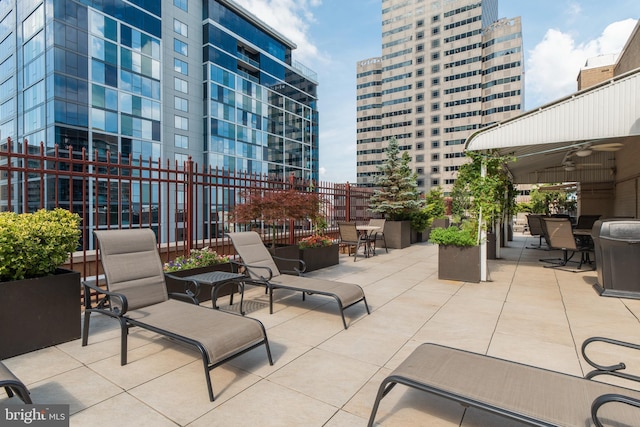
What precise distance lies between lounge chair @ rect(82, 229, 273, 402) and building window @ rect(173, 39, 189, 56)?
4136 centimetres

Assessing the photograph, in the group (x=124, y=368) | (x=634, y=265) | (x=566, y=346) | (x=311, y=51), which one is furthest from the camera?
(x=311, y=51)

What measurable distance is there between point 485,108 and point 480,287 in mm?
71222

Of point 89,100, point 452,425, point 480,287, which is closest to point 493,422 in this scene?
point 452,425

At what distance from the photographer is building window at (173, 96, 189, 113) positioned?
38.0 m

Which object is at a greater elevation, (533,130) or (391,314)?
(533,130)

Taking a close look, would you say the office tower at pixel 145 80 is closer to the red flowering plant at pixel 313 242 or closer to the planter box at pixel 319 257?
the red flowering plant at pixel 313 242

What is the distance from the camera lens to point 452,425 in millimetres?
2262

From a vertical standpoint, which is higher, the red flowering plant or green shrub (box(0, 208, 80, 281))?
green shrub (box(0, 208, 80, 281))

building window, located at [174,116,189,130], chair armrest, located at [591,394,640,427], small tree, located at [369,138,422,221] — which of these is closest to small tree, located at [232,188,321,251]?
chair armrest, located at [591,394,640,427]

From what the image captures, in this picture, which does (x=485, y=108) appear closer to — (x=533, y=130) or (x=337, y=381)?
(x=533, y=130)

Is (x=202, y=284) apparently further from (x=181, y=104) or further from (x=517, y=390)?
(x=181, y=104)

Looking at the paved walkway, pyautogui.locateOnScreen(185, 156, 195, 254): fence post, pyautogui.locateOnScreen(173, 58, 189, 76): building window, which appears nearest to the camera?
the paved walkway

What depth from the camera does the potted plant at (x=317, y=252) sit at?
7.57m

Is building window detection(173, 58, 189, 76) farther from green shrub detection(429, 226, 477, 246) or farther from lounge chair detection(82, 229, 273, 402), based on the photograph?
lounge chair detection(82, 229, 273, 402)
